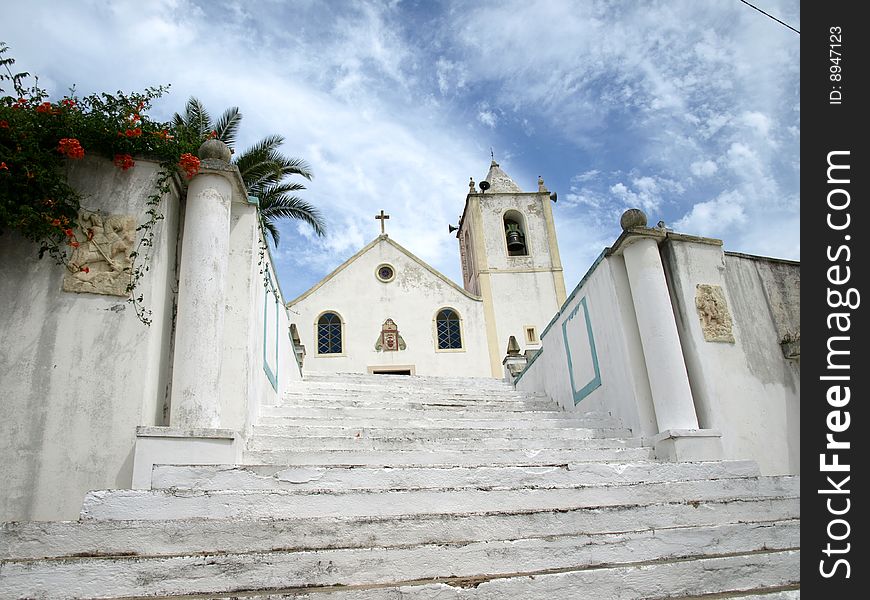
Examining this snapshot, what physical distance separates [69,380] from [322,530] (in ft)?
8.89

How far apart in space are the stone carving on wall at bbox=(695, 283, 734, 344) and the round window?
44.5ft

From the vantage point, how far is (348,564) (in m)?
3.28

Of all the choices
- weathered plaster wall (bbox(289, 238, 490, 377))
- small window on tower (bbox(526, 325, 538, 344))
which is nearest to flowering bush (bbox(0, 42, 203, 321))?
weathered plaster wall (bbox(289, 238, 490, 377))

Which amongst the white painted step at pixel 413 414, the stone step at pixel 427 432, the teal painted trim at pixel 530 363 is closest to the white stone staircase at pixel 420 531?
the stone step at pixel 427 432

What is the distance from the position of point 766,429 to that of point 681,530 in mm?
3937

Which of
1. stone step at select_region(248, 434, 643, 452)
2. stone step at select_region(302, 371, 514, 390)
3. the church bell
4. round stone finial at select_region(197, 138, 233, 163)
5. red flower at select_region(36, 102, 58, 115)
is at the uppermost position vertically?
the church bell

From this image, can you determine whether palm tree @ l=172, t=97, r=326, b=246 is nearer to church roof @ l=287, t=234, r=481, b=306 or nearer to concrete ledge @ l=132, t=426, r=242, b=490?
church roof @ l=287, t=234, r=481, b=306

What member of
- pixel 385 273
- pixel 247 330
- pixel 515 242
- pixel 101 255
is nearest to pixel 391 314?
pixel 385 273

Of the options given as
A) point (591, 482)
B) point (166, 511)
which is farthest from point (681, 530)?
point (166, 511)

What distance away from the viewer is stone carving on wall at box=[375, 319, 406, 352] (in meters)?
18.9
